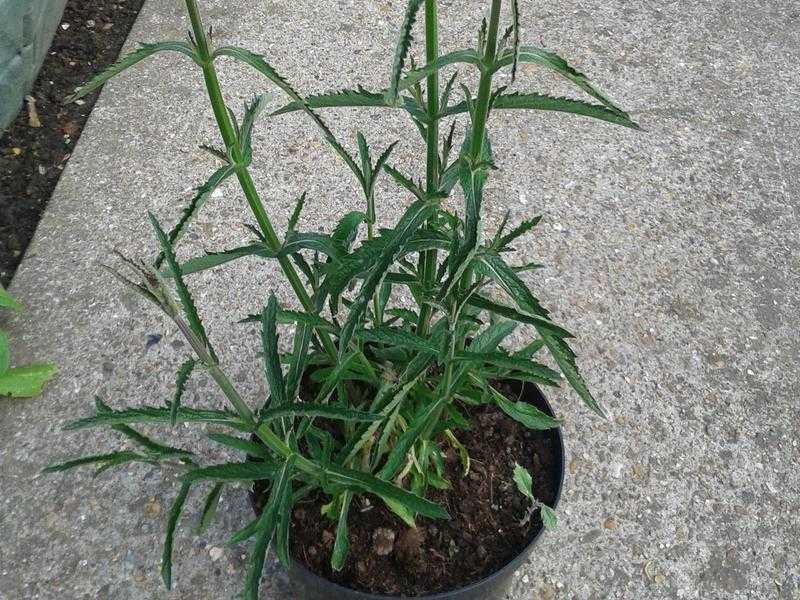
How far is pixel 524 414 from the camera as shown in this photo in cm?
106

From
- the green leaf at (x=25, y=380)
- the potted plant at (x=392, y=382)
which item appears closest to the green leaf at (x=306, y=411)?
the potted plant at (x=392, y=382)

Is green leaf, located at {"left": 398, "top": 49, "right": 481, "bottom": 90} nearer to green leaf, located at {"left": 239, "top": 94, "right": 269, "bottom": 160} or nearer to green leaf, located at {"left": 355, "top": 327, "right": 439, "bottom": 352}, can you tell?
green leaf, located at {"left": 239, "top": 94, "right": 269, "bottom": 160}

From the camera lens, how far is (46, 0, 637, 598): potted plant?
2.47 feet

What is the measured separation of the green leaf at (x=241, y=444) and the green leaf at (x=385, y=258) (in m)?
0.23

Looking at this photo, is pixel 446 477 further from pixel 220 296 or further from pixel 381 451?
pixel 220 296

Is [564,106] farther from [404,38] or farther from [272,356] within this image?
[272,356]

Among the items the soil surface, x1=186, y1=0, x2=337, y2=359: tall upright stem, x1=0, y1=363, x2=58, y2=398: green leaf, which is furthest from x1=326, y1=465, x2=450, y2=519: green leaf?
the soil surface

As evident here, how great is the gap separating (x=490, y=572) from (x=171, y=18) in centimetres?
192

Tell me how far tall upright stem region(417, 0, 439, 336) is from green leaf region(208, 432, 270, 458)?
0.27 meters

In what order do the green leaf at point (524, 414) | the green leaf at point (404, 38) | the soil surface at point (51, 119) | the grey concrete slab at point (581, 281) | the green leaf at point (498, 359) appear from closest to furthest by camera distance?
1. the green leaf at point (404, 38)
2. the green leaf at point (498, 359)
3. the green leaf at point (524, 414)
4. the grey concrete slab at point (581, 281)
5. the soil surface at point (51, 119)

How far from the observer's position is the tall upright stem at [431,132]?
76cm

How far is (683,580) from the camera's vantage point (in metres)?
1.36

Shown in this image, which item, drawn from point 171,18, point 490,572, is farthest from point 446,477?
point 171,18

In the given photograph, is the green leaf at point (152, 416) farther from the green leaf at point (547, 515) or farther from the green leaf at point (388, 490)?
the green leaf at point (547, 515)
